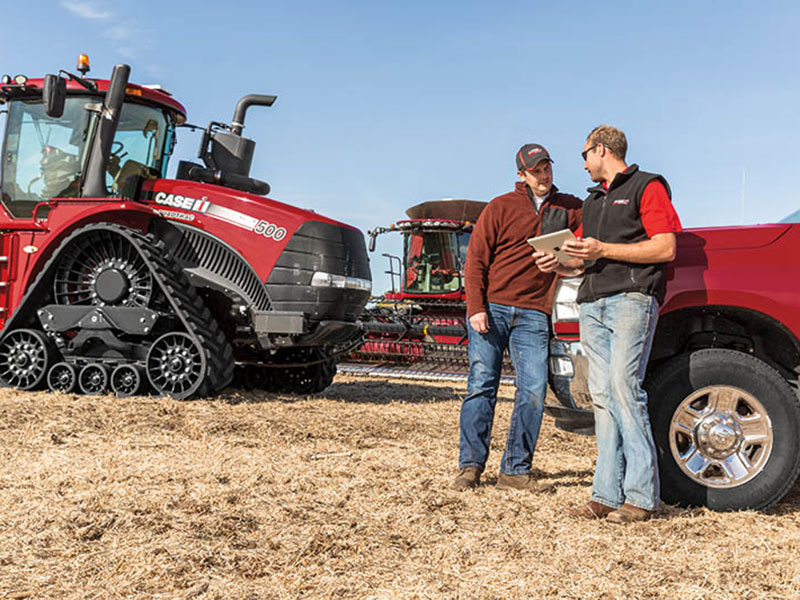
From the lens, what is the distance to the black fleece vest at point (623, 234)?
365 centimetres

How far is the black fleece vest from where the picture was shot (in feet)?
12.0

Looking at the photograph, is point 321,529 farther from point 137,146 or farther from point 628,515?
point 137,146

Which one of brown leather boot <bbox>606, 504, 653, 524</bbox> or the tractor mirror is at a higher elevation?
the tractor mirror

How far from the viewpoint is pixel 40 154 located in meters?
8.39

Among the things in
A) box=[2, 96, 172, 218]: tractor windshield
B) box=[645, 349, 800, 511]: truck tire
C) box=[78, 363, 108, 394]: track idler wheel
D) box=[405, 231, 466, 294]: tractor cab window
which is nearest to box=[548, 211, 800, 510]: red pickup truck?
box=[645, 349, 800, 511]: truck tire

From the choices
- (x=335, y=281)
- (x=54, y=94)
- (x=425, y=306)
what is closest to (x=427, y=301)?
(x=425, y=306)

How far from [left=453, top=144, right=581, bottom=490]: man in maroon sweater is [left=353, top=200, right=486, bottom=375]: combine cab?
296 inches

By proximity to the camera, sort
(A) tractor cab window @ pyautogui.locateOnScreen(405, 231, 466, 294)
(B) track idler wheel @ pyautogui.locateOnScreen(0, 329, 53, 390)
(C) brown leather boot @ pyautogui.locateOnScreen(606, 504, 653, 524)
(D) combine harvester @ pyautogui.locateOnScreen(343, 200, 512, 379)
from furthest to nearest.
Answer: (A) tractor cab window @ pyautogui.locateOnScreen(405, 231, 466, 294) < (D) combine harvester @ pyautogui.locateOnScreen(343, 200, 512, 379) < (B) track idler wheel @ pyautogui.locateOnScreen(0, 329, 53, 390) < (C) brown leather boot @ pyautogui.locateOnScreen(606, 504, 653, 524)

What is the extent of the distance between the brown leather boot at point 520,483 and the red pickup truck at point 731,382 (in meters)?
0.71

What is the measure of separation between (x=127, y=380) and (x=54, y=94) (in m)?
2.87

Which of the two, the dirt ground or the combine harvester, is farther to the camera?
the combine harvester

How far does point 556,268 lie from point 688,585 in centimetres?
186

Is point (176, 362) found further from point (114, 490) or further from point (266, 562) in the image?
point (266, 562)

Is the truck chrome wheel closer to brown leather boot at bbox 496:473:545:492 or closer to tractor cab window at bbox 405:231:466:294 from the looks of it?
brown leather boot at bbox 496:473:545:492
